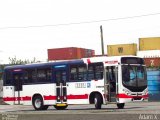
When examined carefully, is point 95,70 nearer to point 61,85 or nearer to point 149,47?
point 61,85

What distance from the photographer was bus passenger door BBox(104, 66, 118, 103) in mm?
26595

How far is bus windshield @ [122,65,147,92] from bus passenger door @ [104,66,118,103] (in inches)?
18.5

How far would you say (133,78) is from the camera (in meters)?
26.6

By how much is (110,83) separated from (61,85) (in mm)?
3497

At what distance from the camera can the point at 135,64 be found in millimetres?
27156

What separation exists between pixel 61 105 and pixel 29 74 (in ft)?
9.93

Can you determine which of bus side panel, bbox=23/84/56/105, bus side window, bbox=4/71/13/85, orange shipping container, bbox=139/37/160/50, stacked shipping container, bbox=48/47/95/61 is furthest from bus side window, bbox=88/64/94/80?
stacked shipping container, bbox=48/47/95/61

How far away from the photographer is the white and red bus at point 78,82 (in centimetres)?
2658

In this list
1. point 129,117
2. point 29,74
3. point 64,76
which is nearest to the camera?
point 129,117

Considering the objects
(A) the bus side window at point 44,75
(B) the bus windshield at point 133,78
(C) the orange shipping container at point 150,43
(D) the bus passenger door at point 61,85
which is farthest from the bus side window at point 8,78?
(C) the orange shipping container at point 150,43

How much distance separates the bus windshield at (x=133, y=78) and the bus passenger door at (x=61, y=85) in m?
3.88

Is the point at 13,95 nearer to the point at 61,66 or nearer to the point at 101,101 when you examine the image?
the point at 61,66

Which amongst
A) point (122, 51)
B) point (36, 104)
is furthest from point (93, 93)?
point (122, 51)

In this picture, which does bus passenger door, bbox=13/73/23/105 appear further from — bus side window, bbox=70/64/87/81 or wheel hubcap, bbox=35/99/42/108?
bus side window, bbox=70/64/87/81
